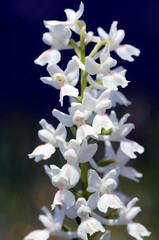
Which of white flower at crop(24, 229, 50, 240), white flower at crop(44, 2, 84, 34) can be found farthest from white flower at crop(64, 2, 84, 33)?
white flower at crop(24, 229, 50, 240)

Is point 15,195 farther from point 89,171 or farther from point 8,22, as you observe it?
point 8,22

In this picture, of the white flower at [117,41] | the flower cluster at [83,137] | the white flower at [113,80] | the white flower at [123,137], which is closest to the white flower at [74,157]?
the flower cluster at [83,137]

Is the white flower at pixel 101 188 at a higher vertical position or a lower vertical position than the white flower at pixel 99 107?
lower

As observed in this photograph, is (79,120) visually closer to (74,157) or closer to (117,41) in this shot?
(74,157)

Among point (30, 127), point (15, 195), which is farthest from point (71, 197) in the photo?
point (30, 127)

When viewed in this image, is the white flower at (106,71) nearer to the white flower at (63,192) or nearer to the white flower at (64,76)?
the white flower at (64,76)

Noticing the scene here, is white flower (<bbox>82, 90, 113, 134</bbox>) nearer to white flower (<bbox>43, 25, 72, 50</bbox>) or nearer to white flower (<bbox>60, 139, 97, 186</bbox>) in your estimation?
white flower (<bbox>60, 139, 97, 186</bbox>)

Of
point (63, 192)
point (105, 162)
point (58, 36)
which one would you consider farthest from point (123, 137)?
point (58, 36)
